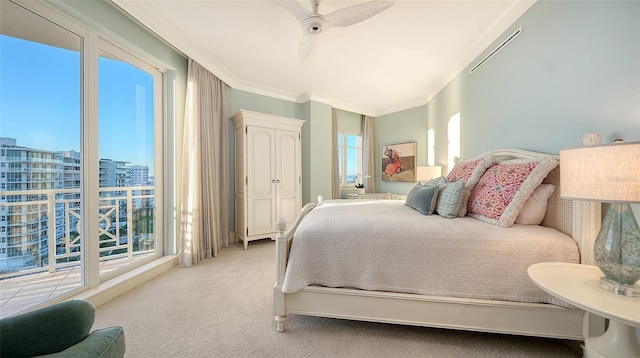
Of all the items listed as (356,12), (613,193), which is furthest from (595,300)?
(356,12)

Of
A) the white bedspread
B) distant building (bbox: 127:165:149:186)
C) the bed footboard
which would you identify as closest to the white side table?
the white bedspread

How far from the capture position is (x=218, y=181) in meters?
3.40

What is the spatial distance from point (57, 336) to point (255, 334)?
41.2 inches

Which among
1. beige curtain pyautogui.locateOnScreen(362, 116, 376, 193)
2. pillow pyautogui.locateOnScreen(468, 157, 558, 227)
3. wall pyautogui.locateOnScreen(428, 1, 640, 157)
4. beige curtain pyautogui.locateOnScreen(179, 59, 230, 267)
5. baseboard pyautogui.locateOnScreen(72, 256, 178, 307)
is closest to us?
wall pyautogui.locateOnScreen(428, 1, 640, 157)

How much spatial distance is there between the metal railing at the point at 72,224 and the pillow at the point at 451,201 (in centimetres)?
290

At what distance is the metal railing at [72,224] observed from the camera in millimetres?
1722

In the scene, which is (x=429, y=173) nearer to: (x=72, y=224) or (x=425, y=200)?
(x=425, y=200)

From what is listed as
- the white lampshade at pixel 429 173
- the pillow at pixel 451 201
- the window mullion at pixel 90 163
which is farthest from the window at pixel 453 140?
the window mullion at pixel 90 163

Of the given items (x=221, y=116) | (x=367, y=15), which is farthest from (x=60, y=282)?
(x=367, y=15)

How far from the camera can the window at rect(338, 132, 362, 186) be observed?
518 cm

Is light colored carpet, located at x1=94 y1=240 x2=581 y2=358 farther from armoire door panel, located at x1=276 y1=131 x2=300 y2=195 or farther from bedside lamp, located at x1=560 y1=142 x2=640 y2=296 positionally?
armoire door panel, located at x1=276 y1=131 x2=300 y2=195

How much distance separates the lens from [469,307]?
4.76 ft

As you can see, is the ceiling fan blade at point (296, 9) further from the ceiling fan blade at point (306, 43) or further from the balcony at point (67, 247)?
the balcony at point (67, 247)

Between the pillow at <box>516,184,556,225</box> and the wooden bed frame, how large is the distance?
79mm
